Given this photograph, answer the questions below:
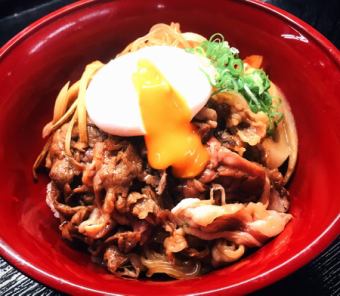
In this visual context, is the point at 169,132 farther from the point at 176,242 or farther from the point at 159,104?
the point at 176,242

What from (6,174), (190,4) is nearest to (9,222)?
(6,174)

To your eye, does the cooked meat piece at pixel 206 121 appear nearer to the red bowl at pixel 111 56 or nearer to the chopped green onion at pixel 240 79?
the chopped green onion at pixel 240 79

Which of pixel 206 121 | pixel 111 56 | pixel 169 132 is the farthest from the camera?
pixel 111 56

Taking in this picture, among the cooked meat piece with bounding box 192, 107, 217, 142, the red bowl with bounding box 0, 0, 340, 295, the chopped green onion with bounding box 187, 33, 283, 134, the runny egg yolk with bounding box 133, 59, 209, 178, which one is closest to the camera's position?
the red bowl with bounding box 0, 0, 340, 295

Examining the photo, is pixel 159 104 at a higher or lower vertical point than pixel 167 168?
higher

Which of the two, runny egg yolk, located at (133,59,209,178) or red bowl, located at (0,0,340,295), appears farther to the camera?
runny egg yolk, located at (133,59,209,178)

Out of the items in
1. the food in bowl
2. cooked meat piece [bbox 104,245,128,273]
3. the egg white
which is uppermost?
the egg white

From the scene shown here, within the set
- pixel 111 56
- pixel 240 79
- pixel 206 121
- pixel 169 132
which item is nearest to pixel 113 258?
pixel 169 132

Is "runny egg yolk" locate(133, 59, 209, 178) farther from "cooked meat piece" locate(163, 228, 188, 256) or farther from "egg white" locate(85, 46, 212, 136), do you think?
"cooked meat piece" locate(163, 228, 188, 256)

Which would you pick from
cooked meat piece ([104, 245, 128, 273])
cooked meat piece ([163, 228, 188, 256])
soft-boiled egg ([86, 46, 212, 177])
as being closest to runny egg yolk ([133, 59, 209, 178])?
soft-boiled egg ([86, 46, 212, 177])
